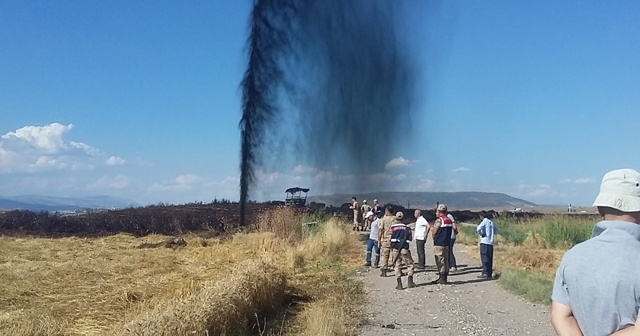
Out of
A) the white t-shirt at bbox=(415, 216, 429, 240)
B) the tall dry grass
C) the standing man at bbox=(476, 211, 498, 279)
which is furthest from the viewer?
the white t-shirt at bbox=(415, 216, 429, 240)

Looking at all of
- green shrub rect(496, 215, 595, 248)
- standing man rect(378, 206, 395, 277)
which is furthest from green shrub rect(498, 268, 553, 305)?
green shrub rect(496, 215, 595, 248)

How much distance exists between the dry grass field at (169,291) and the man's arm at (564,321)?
14.2ft

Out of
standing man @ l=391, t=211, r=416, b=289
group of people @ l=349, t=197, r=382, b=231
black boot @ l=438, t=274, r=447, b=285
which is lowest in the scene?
black boot @ l=438, t=274, r=447, b=285

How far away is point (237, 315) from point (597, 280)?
6.13 m

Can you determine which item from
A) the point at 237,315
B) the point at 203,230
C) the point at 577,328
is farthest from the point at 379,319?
the point at 203,230

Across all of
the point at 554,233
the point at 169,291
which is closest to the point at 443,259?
the point at 169,291

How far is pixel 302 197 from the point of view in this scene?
111 feet

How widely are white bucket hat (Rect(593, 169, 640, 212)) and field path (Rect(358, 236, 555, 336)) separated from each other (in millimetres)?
6420

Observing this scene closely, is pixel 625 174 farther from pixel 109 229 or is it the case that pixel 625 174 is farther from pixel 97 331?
pixel 109 229

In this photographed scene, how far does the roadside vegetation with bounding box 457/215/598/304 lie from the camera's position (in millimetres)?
12981

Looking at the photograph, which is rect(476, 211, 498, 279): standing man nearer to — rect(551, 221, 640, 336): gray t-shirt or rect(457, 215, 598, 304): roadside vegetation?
rect(457, 215, 598, 304): roadside vegetation

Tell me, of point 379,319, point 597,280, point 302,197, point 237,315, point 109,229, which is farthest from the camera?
point 302,197

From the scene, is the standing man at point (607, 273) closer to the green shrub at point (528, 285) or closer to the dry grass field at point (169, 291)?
the dry grass field at point (169, 291)

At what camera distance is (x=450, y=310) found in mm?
11086
